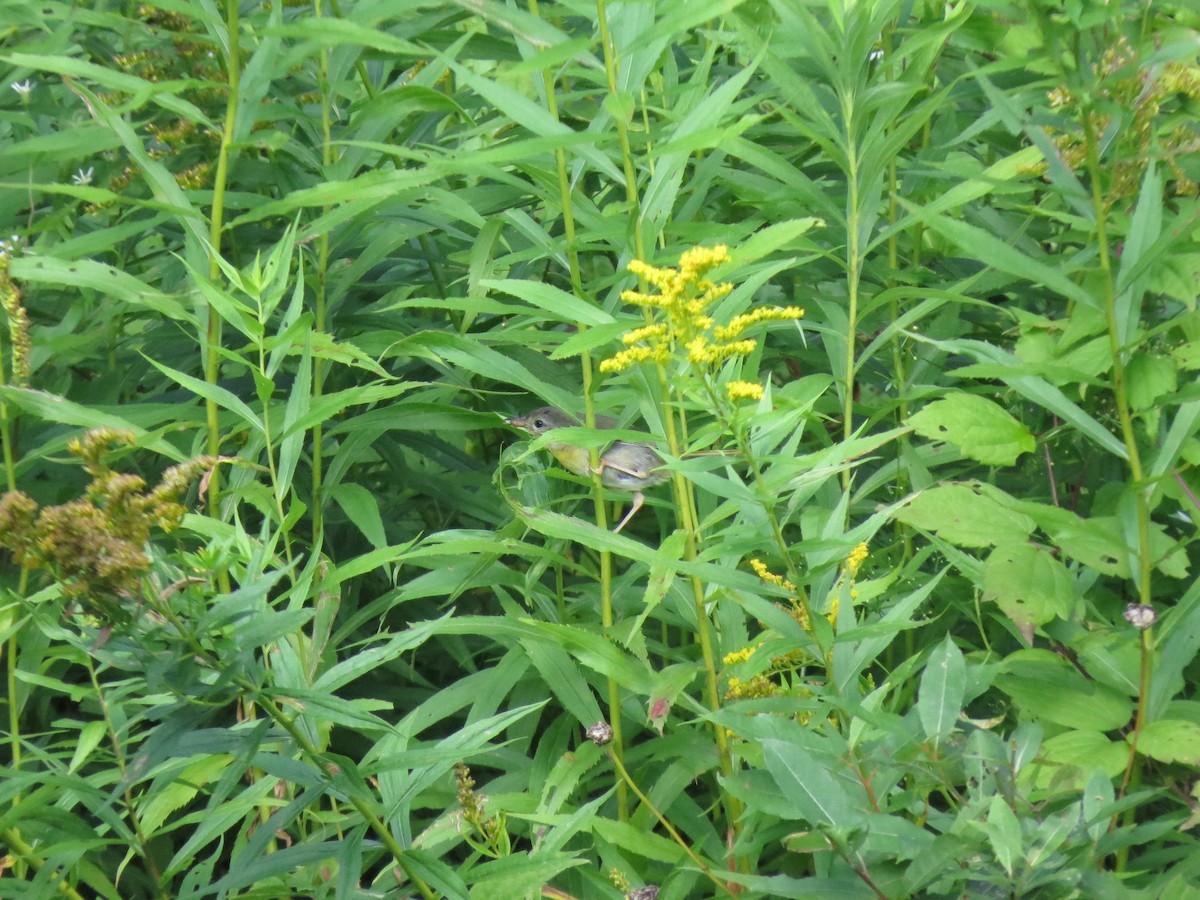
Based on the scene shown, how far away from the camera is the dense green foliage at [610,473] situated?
1430 millimetres

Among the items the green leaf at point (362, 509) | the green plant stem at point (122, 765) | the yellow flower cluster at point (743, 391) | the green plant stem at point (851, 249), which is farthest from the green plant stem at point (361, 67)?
the yellow flower cluster at point (743, 391)

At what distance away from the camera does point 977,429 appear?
178 cm

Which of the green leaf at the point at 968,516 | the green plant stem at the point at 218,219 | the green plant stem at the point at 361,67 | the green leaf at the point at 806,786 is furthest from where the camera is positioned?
the green plant stem at the point at 361,67

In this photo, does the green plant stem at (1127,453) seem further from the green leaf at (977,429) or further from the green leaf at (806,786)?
the green leaf at (806,786)

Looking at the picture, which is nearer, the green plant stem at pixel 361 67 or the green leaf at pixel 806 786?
the green leaf at pixel 806 786

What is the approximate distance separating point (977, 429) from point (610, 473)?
1.72 ft

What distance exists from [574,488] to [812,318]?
51 centimetres

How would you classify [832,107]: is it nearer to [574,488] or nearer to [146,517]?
[574,488]

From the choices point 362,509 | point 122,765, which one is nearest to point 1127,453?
point 362,509

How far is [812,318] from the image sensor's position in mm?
2289

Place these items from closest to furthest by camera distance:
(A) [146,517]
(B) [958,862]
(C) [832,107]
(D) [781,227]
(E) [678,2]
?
(A) [146,517] → (B) [958,862] → (D) [781,227] → (E) [678,2] → (C) [832,107]

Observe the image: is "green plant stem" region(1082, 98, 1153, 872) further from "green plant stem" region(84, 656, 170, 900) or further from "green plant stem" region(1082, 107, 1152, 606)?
"green plant stem" region(84, 656, 170, 900)

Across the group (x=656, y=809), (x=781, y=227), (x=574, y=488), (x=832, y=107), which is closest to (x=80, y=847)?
(x=656, y=809)

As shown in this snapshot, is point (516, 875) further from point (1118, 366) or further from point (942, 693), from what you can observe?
point (1118, 366)
